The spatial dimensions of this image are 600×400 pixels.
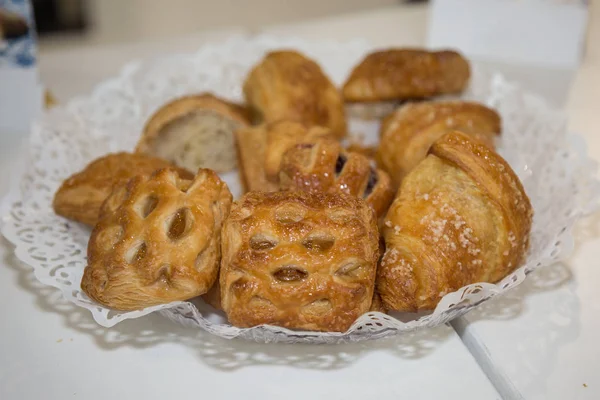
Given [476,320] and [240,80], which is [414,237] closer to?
[476,320]

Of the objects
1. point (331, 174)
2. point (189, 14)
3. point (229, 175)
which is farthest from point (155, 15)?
point (331, 174)

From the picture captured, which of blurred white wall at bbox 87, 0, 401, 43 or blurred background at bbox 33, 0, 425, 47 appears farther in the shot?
blurred white wall at bbox 87, 0, 401, 43

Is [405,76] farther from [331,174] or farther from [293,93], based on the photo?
[331,174]

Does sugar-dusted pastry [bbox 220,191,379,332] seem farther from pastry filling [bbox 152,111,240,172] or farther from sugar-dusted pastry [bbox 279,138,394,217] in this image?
pastry filling [bbox 152,111,240,172]

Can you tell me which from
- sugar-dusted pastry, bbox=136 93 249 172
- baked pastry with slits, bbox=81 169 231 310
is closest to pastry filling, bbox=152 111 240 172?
sugar-dusted pastry, bbox=136 93 249 172

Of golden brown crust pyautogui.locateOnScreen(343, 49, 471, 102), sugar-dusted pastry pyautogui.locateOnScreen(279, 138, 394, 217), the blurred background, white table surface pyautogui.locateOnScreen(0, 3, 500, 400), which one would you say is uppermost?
golden brown crust pyautogui.locateOnScreen(343, 49, 471, 102)

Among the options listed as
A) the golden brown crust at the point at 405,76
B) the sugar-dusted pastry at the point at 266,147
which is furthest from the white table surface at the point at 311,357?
the golden brown crust at the point at 405,76
